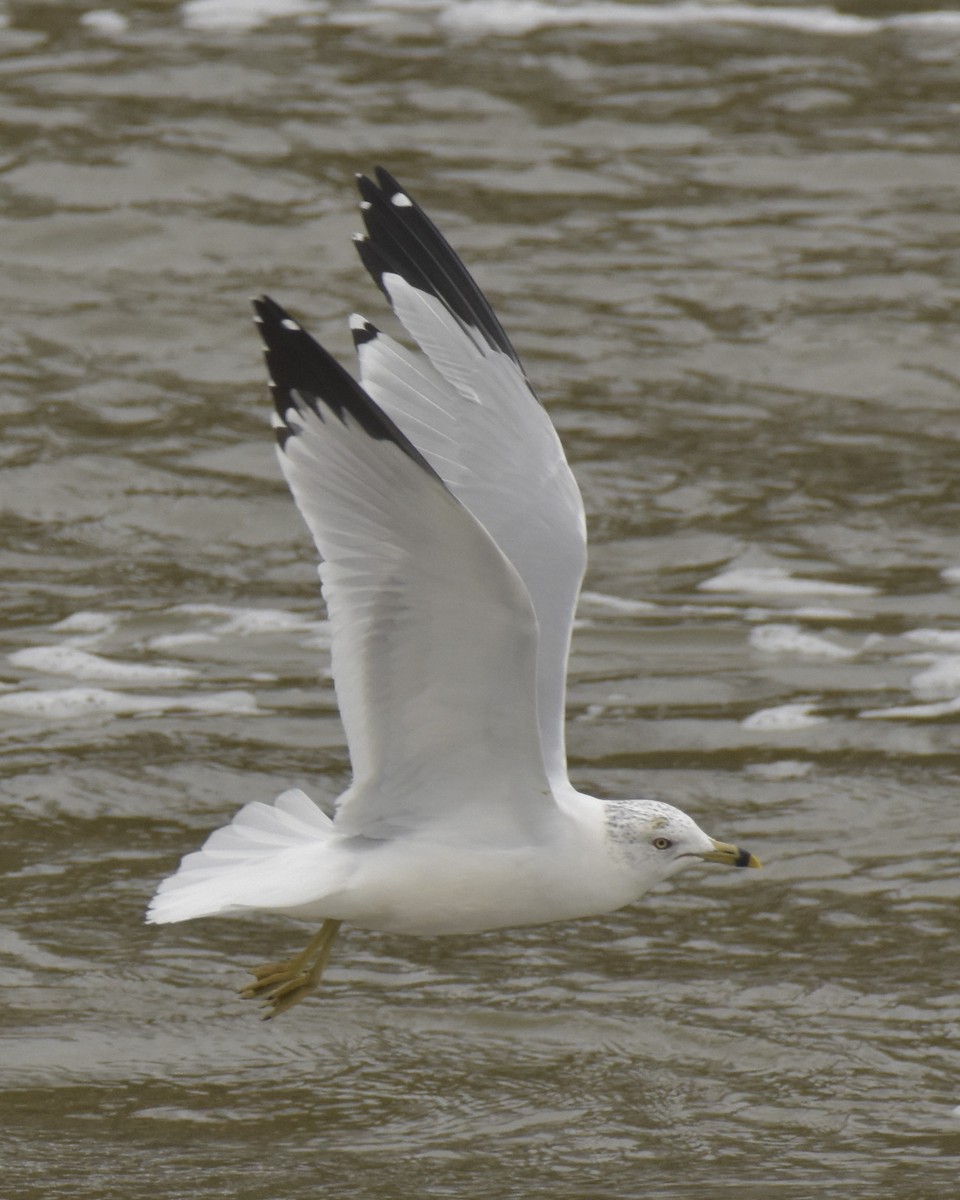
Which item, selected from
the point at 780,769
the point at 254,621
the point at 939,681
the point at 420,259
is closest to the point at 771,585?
the point at 939,681

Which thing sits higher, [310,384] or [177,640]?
[310,384]

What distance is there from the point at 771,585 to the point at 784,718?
3.08 feet

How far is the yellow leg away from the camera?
4.96 m

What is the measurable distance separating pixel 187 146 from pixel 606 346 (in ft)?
7.96

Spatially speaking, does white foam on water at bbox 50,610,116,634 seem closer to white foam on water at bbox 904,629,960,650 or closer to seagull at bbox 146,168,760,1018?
seagull at bbox 146,168,760,1018

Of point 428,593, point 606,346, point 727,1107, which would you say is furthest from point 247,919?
point 606,346

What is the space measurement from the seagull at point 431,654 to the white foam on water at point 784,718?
181 cm

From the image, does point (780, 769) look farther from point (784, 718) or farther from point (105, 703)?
point (105, 703)


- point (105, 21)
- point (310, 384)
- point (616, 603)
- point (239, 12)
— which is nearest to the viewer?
point (310, 384)

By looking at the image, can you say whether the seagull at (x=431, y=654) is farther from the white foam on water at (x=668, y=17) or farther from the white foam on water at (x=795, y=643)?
the white foam on water at (x=668, y=17)

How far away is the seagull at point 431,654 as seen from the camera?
404cm

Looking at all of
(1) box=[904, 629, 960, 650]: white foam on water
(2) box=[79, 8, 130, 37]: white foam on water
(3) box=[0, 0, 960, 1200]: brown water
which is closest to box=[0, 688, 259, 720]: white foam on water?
(3) box=[0, 0, 960, 1200]: brown water

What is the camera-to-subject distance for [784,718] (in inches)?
274

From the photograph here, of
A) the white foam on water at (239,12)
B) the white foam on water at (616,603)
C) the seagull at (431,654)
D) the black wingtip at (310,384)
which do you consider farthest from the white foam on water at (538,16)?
the black wingtip at (310,384)
